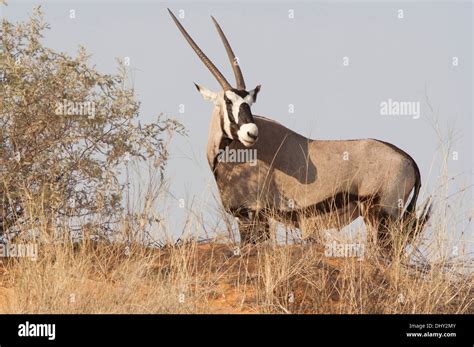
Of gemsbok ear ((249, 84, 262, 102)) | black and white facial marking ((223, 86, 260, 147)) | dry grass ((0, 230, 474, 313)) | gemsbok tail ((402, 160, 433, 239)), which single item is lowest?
dry grass ((0, 230, 474, 313))

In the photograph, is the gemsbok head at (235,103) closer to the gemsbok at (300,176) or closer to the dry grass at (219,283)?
the gemsbok at (300,176)

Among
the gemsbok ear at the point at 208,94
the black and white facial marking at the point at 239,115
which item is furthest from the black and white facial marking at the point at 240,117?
the gemsbok ear at the point at 208,94

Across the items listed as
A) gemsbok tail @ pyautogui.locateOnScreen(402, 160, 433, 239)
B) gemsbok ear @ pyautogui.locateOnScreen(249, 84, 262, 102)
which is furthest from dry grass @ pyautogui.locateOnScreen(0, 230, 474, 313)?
gemsbok ear @ pyautogui.locateOnScreen(249, 84, 262, 102)

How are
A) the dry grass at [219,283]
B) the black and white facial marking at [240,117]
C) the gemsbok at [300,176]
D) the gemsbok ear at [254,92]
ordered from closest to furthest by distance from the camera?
the dry grass at [219,283]
the black and white facial marking at [240,117]
the gemsbok at [300,176]
the gemsbok ear at [254,92]

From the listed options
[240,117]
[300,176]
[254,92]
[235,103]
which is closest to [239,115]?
[240,117]

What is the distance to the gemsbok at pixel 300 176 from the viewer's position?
1052 cm

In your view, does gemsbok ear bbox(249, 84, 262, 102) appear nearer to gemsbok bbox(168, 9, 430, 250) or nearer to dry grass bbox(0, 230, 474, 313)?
gemsbok bbox(168, 9, 430, 250)

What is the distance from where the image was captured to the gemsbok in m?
10.5

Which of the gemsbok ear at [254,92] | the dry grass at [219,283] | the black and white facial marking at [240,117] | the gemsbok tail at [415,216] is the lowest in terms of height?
the dry grass at [219,283]

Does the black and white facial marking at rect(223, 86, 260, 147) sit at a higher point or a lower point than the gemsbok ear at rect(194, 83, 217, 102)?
lower
